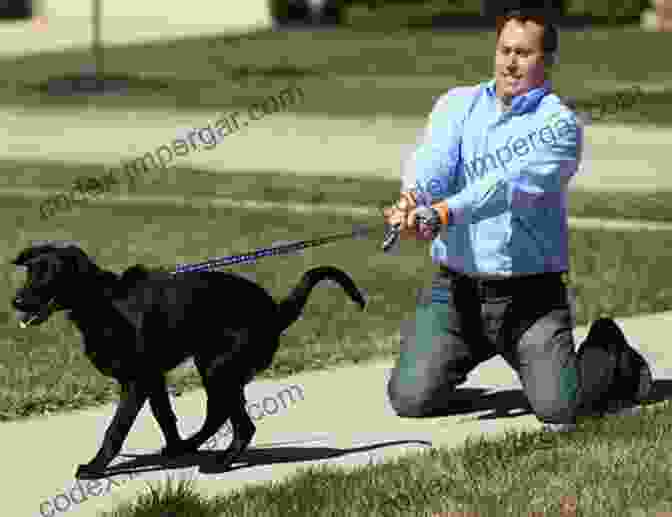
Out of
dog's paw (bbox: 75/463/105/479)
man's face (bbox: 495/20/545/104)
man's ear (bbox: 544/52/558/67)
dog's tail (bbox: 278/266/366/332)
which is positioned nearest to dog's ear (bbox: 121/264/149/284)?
dog's tail (bbox: 278/266/366/332)

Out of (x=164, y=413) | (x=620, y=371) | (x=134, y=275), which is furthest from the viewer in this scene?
(x=620, y=371)

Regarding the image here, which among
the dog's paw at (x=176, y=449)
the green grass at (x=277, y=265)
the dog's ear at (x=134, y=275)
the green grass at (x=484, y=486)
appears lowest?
the green grass at (x=277, y=265)

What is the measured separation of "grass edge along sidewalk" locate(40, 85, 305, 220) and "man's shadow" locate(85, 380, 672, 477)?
6.90 meters

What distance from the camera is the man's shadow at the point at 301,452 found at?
6355mm

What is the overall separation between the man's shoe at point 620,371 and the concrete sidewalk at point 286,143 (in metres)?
8.22

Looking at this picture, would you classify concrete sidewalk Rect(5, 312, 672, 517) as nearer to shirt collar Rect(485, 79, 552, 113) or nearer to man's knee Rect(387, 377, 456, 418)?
man's knee Rect(387, 377, 456, 418)

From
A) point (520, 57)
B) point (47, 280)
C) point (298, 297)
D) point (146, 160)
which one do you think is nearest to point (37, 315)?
point (47, 280)

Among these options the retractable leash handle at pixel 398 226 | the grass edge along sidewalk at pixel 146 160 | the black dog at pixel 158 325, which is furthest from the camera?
the grass edge along sidewalk at pixel 146 160

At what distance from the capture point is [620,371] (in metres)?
7.20

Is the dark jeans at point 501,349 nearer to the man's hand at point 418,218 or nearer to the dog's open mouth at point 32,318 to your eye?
the man's hand at point 418,218

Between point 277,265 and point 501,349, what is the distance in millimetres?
4551

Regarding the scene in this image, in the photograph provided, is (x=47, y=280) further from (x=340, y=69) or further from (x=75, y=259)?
(x=340, y=69)

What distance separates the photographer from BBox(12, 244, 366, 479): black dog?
5.93m

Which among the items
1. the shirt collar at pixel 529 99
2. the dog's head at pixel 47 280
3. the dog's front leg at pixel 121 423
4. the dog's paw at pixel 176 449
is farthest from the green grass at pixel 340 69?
the dog's head at pixel 47 280
